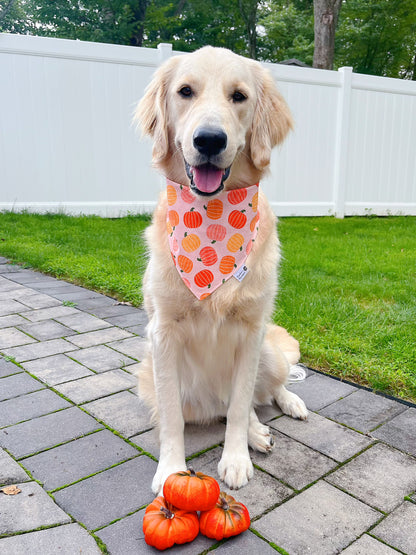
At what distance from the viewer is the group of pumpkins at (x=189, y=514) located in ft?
5.07

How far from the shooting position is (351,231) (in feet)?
24.6

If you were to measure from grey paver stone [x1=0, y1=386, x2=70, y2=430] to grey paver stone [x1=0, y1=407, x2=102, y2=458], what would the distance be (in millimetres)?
53

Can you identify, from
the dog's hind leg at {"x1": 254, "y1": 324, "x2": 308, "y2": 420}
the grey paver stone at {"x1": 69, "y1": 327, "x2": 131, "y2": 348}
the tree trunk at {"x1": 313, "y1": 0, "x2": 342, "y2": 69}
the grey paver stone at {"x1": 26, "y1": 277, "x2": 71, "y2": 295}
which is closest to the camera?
the dog's hind leg at {"x1": 254, "y1": 324, "x2": 308, "y2": 420}

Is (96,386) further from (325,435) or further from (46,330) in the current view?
(325,435)

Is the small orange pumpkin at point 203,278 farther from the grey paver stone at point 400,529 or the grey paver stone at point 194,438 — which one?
the grey paver stone at point 400,529

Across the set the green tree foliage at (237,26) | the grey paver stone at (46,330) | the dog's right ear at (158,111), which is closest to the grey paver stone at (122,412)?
the grey paver stone at (46,330)

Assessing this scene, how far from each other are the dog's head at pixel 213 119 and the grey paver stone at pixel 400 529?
1.38 m

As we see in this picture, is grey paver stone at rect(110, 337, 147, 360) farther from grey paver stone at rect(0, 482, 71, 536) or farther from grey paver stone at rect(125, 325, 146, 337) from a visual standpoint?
grey paver stone at rect(0, 482, 71, 536)

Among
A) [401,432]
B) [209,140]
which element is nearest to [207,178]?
[209,140]

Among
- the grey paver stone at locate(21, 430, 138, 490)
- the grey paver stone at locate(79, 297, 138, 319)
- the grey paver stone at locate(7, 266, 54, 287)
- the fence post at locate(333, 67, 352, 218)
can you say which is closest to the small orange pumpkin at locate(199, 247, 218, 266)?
the grey paver stone at locate(21, 430, 138, 490)

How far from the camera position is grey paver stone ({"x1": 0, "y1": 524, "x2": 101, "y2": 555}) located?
60.1 inches

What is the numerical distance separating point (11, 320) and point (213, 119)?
2577mm

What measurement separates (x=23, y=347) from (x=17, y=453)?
122 centimetres

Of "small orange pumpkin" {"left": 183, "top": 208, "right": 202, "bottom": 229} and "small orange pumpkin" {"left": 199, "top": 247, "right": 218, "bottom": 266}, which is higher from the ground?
"small orange pumpkin" {"left": 183, "top": 208, "right": 202, "bottom": 229}
